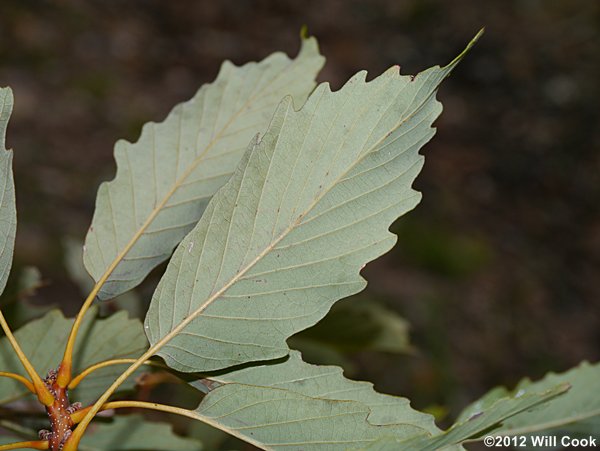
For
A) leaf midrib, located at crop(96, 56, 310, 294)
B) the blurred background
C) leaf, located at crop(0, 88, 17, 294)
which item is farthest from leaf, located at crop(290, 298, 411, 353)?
the blurred background

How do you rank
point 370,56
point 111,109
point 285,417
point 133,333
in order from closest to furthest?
point 285,417 → point 133,333 → point 111,109 → point 370,56

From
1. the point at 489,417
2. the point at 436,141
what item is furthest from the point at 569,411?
the point at 436,141

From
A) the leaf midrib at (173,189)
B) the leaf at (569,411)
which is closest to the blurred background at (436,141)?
the leaf at (569,411)

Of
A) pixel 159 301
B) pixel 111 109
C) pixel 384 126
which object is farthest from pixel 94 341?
pixel 111 109

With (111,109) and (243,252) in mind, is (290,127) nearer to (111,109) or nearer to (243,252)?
(243,252)

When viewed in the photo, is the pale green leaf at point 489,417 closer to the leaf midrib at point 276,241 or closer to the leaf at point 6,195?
the leaf midrib at point 276,241

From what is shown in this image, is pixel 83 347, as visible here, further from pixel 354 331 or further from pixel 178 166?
pixel 354 331
